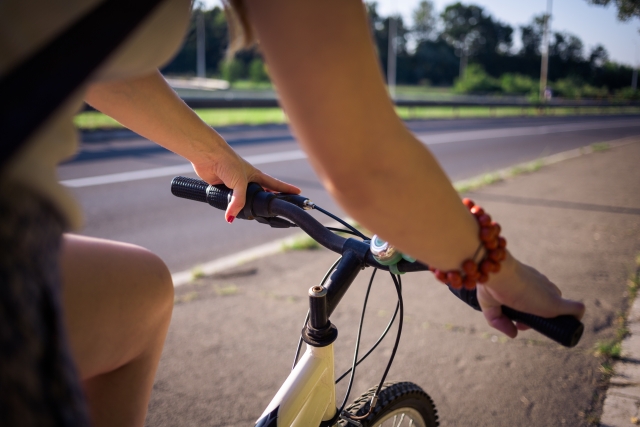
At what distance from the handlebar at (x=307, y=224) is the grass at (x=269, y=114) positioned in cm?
200

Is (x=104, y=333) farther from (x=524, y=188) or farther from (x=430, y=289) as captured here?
(x=524, y=188)

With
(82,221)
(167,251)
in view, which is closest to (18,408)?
(82,221)

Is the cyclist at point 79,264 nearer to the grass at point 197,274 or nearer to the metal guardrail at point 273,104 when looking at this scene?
the grass at point 197,274

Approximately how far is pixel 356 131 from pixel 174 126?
953mm

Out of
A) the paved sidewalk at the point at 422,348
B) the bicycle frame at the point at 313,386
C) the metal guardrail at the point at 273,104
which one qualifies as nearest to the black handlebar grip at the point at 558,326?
the bicycle frame at the point at 313,386

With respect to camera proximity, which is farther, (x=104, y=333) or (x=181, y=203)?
(x=181, y=203)

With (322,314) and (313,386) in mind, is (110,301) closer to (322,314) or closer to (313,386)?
(322,314)

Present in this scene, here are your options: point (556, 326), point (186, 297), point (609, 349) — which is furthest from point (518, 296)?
point (186, 297)

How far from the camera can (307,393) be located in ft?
4.79

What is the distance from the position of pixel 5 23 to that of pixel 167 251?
513cm

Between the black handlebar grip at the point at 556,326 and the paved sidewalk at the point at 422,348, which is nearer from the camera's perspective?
the black handlebar grip at the point at 556,326

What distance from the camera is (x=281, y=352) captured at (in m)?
3.44

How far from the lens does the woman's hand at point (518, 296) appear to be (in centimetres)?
103

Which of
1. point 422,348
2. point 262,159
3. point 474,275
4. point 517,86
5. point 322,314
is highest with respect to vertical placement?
point 517,86
